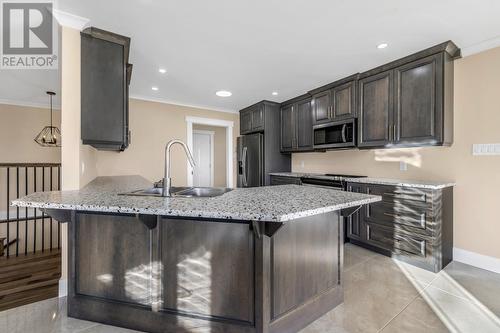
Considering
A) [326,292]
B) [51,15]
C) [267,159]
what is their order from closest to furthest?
[326,292] → [51,15] → [267,159]

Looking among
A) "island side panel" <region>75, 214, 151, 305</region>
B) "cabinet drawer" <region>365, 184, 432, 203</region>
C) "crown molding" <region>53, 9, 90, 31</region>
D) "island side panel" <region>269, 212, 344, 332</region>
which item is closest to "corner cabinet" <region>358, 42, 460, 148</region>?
"cabinet drawer" <region>365, 184, 432, 203</region>

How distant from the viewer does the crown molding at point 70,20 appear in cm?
189

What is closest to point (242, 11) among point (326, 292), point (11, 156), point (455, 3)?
point (455, 3)

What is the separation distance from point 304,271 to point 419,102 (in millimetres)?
2342

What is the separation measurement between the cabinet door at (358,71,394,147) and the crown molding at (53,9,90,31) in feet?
10.5

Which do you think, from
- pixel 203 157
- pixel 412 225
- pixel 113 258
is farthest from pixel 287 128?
pixel 113 258

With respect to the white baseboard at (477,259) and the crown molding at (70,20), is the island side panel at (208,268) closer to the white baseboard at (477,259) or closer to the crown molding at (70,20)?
the crown molding at (70,20)

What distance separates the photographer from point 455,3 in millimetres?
1825

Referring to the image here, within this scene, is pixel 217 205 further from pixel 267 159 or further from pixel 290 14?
pixel 267 159

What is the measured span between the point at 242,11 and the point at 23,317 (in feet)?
9.55

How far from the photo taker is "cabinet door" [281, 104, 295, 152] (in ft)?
15.1

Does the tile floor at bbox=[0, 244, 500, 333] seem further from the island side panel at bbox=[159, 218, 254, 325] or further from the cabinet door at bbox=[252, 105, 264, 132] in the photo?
the cabinet door at bbox=[252, 105, 264, 132]

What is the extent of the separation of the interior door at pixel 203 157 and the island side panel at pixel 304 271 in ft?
18.9
